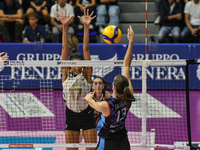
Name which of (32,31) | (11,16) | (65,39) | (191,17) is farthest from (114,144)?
(11,16)

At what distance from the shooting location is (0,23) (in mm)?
12328

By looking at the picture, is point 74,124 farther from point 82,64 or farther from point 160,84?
point 160,84

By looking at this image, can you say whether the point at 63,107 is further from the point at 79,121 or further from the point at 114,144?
the point at 114,144

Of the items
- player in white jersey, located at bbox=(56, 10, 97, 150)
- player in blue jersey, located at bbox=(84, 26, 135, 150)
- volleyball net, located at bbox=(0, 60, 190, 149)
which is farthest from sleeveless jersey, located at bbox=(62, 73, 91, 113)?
player in blue jersey, located at bbox=(84, 26, 135, 150)

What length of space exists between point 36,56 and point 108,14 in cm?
364

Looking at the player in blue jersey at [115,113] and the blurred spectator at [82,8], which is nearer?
the player in blue jersey at [115,113]

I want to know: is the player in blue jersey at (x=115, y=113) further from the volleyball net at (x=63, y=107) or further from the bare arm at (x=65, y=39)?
the bare arm at (x=65, y=39)

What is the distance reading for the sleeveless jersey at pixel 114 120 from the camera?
428 centimetres

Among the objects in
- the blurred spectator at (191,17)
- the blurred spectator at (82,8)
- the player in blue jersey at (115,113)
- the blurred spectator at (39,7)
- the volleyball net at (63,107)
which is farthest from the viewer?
the blurred spectator at (39,7)

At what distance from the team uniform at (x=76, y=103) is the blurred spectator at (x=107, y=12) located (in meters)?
7.24

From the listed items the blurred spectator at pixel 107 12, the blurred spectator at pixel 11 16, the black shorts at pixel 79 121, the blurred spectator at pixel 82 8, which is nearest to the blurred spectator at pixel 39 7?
the blurred spectator at pixel 11 16

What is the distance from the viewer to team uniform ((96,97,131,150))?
429 cm

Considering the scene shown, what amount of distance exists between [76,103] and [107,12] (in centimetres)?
804

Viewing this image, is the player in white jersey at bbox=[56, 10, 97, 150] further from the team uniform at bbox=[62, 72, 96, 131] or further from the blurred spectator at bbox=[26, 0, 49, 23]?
the blurred spectator at bbox=[26, 0, 49, 23]
